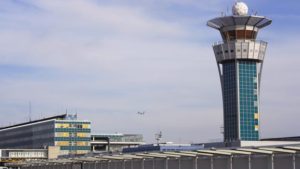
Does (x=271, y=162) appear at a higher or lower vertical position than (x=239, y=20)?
lower

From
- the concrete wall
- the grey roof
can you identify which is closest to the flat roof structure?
the concrete wall

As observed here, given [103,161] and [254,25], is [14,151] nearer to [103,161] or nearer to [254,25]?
[254,25]

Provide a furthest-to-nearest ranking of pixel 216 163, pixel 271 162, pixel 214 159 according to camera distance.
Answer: pixel 214 159
pixel 216 163
pixel 271 162

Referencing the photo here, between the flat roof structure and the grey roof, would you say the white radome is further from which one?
the flat roof structure

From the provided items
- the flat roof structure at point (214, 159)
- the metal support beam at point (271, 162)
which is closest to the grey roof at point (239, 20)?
the flat roof structure at point (214, 159)

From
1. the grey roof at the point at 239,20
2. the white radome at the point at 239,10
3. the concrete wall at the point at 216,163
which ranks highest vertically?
the white radome at the point at 239,10

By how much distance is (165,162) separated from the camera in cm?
8288

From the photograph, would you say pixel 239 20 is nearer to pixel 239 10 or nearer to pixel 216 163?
pixel 239 10

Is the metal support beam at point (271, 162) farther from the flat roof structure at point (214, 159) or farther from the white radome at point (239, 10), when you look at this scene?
the white radome at point (239, 10)

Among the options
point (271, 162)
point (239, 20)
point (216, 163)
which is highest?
point (239, 20)

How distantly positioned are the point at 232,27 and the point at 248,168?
13363cm

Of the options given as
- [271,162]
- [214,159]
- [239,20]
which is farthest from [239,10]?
[271,162]

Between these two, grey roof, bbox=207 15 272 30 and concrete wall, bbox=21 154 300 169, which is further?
grey roof, bbox=207 15 272 30

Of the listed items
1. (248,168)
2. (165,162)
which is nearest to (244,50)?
(165,162)
